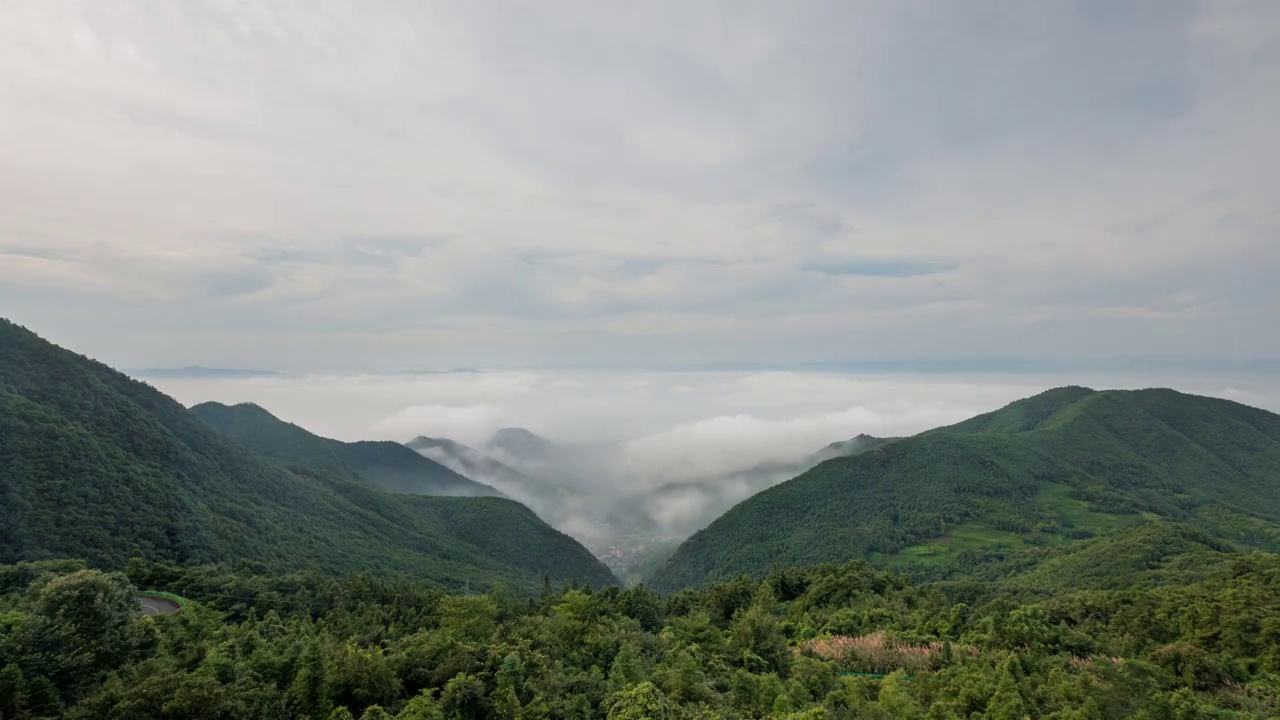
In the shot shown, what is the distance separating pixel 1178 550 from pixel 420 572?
153 meters

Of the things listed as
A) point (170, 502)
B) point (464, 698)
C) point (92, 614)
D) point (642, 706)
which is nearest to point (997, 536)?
point (642, 706)

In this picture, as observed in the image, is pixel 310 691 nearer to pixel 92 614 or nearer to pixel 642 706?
pixel 92 614

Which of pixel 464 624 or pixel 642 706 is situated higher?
pixel 642 706

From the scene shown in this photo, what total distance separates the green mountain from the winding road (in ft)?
114

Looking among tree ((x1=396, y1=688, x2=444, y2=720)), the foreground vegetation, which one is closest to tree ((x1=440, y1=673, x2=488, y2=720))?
the foreground vegetation

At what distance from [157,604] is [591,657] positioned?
42.1 m

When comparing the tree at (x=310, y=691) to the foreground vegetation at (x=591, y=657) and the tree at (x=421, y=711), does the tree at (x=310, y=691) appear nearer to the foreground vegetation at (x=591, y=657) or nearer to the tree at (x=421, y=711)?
the foreground vegetation at (x=591, y=657)

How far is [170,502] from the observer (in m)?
95.2

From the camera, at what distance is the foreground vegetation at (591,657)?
21812mm

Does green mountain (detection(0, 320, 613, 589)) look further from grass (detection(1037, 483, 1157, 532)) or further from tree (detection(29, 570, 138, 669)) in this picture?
grass (detection(1037, 483, 1157, 532))

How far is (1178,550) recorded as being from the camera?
108 meters

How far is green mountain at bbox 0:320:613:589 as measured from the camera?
8119cm

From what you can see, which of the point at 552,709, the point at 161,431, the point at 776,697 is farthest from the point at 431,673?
the point at 161,431

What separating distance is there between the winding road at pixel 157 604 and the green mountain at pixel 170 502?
34.7 meters
